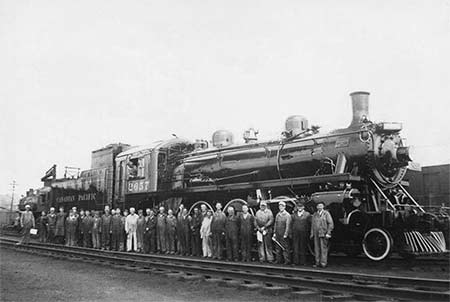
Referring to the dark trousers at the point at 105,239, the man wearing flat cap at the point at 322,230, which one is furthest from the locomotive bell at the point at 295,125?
the dark trousers at the point at 105,239

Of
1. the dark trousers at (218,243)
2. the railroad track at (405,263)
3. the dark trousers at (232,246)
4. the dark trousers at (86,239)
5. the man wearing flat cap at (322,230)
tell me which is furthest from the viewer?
the dark trousers at (86,239)

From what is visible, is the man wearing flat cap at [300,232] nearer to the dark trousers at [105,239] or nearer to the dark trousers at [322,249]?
the dark trousers at [322,249]

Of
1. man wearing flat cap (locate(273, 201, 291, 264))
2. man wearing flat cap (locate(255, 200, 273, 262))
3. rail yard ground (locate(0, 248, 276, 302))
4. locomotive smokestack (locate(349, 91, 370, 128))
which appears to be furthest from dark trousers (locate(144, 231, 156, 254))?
locomotive smokestack (locate(349, 91, 370, 128))

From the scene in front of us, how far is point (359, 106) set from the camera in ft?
40.4

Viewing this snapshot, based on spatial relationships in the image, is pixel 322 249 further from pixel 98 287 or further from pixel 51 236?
pixel 51 236

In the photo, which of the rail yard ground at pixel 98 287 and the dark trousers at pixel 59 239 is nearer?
the rail yard ground at pixel 98 287

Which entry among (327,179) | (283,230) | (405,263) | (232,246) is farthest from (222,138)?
(405,263)

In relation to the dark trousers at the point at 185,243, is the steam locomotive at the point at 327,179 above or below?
above

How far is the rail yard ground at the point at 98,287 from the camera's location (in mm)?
7922

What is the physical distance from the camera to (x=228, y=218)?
13188 mm

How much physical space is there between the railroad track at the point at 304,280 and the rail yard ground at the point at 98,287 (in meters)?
0.47

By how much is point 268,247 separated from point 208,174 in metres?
3.62

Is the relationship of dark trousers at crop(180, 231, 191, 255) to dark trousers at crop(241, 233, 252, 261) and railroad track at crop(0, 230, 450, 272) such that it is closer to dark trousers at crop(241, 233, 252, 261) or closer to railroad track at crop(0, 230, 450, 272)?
dark trousers at crop(241, 233, 252, 261)

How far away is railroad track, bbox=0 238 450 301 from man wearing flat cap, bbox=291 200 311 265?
159 cm
